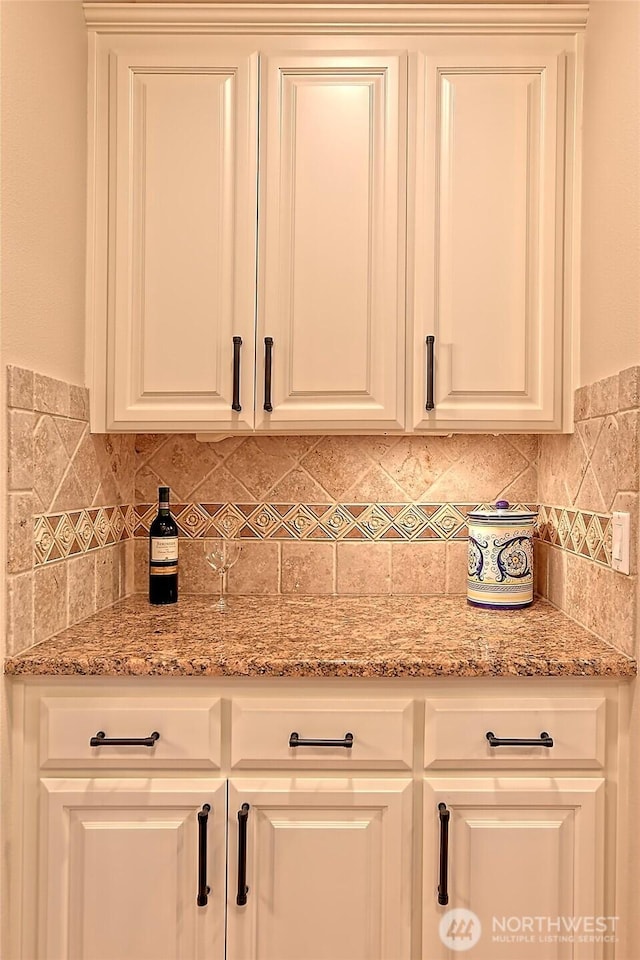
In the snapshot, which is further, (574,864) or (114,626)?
(114,626)

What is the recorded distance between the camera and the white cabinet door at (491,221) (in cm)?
165

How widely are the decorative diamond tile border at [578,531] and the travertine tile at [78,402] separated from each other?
126 centimetres

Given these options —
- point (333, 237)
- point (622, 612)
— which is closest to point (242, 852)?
point (622, 612)

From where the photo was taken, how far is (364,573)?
197 cm

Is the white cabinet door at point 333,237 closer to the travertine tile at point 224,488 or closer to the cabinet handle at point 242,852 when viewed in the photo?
the travertine tile at point 224,488

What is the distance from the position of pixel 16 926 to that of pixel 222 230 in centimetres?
160

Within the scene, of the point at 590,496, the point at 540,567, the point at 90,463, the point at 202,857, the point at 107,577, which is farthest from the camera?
the point at 540,567

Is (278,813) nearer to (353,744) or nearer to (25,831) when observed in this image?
(353,744)

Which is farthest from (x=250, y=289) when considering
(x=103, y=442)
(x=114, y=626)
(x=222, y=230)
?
(x=114, y=626)

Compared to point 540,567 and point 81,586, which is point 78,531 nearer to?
point 81,586

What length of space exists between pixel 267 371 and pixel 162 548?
0.57 metres

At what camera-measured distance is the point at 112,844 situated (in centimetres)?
133

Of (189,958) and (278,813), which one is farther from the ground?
(278,813)

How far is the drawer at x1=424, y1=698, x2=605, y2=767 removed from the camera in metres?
1.35
